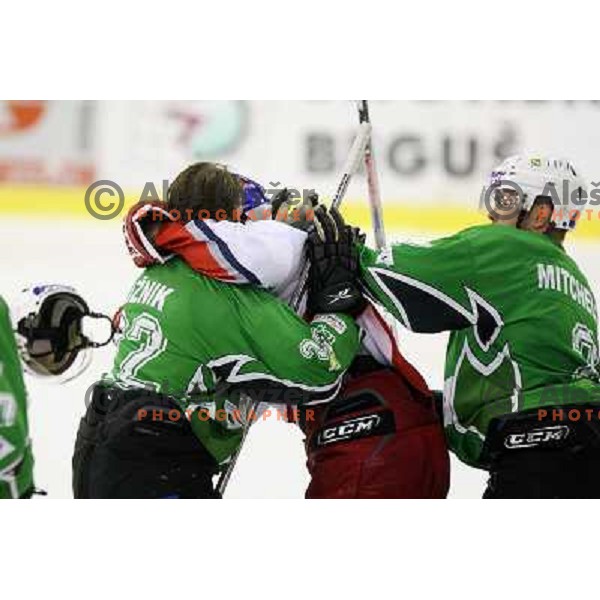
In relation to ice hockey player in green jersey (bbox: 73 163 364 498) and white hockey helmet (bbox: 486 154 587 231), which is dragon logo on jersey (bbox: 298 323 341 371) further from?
white hockey helmet (bbox: 486 154 587 231)

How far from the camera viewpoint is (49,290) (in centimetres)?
273

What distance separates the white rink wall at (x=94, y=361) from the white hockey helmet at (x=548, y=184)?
918 mm

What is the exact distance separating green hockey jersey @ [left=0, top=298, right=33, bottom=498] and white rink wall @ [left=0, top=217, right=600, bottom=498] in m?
1.26

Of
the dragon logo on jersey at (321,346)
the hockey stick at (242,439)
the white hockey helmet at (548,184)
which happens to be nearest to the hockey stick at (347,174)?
the dragon logo on jersey at (321,346)

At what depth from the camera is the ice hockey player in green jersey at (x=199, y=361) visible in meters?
2.51

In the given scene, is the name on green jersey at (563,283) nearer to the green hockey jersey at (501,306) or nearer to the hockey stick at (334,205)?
the green hockey jersey at (501,306)

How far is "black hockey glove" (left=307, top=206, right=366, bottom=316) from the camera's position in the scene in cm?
261

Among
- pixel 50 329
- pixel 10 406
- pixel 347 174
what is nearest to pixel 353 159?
pixel 347 174

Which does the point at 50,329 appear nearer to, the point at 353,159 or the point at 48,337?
the point at 48,337

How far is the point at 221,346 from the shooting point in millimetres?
2516

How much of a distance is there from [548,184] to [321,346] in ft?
2.34

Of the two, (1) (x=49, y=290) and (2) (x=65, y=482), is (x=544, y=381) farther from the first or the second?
(2) (x=65, y=482)

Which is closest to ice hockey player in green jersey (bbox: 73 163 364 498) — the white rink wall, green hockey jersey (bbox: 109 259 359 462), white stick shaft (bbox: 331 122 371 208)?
green hockey jersey (bbox: 109 259 359 462)

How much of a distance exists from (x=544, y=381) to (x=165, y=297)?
0.86 meters
